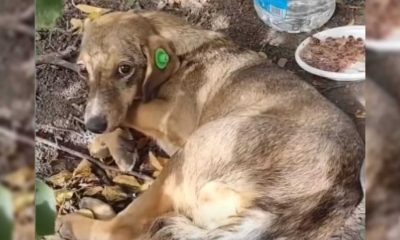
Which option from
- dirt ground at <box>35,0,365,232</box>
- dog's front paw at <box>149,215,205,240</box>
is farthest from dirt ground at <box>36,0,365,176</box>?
dog's front paw at <box>149,215,205,240</box>

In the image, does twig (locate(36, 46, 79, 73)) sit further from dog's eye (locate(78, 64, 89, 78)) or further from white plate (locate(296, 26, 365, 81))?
white plate (locate(296, 26, 365, 81))

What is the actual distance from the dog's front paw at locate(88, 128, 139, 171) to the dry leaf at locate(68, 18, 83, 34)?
229 millimetres

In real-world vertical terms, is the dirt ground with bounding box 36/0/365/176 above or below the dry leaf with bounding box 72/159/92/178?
above

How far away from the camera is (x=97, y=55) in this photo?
1865mm

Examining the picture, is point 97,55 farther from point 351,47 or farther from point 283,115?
point 351,47

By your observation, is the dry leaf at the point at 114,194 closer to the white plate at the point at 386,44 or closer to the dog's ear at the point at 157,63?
the dog's ear at the point at 157,63

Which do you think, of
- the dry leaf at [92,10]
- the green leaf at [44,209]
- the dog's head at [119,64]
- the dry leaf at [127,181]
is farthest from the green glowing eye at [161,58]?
the green leaf at [44,209]

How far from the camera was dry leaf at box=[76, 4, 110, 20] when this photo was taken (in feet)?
6.19

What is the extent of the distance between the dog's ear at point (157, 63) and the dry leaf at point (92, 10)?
4.7 inches

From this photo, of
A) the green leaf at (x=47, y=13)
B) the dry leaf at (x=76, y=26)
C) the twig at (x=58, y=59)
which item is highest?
the green leaf at (x=47, y=13)

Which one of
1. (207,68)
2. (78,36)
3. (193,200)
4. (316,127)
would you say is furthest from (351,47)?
(78,36)

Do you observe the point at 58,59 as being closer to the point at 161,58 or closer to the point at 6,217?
the point at 161,58

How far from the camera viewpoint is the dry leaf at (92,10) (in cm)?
189

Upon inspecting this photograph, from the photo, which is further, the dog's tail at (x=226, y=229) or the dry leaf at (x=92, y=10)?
the dry leaf at (x=92, y=10)
